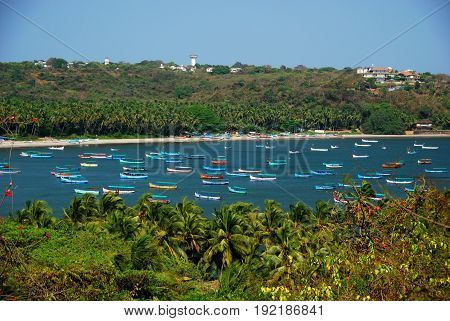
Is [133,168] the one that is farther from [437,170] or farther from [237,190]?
[437,170]

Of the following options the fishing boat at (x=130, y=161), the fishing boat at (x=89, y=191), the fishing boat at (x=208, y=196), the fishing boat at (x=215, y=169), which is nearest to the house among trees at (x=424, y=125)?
the fishing boat at (x=215, y=169)

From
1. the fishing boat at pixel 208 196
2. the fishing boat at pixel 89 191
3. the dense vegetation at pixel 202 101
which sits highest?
the dense vegetation at pixel 202 101

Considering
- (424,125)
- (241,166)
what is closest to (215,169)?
(241,166)

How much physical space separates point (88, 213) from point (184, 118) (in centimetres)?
A: 4830

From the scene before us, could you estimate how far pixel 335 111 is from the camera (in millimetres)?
80500

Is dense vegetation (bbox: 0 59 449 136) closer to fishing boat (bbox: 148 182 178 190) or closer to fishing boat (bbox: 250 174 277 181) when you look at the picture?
fishing boat (bbox: 148 182 178 190)

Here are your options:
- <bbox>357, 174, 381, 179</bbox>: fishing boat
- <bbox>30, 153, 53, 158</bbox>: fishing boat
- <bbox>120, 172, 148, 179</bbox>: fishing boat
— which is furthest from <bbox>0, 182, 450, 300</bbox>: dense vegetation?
<bbox>30, 153, 53, 158</bbox>: fishing boat

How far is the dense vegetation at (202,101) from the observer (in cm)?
6331

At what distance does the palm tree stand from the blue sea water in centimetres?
780

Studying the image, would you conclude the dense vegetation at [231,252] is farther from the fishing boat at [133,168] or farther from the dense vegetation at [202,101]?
the dense vegetation at [202,101]

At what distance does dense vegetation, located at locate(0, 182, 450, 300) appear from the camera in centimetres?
682

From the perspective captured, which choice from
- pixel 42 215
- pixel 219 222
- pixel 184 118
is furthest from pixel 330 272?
pixel 184 118

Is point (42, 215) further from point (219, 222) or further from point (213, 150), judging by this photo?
point (213, 150)

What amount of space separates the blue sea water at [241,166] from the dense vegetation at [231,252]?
7.93 metres
